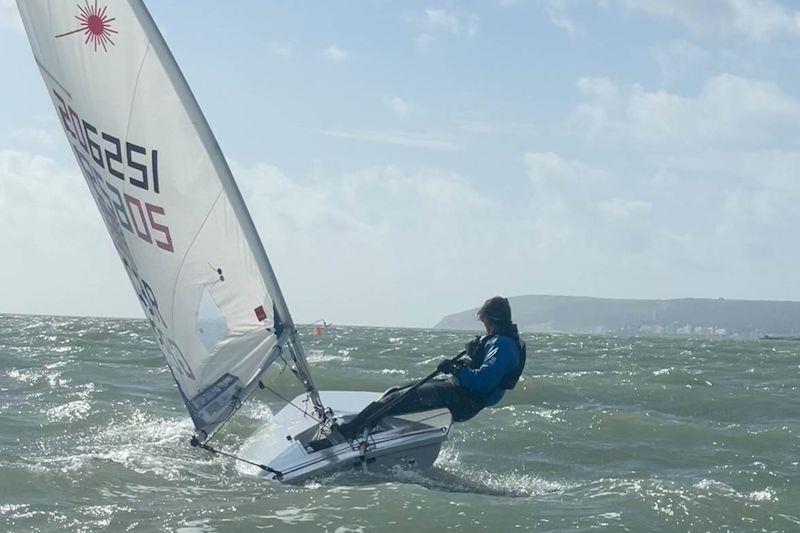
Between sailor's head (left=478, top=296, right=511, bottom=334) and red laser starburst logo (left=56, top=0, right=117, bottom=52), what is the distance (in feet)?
9.97

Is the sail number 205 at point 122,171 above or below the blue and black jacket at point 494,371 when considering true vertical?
above

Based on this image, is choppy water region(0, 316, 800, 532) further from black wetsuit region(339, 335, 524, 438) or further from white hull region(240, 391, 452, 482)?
black wetsuit region(339, 335, 524, 438)

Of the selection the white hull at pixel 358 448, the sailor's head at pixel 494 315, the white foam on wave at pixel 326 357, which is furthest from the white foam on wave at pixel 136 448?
the white foam on wave at pixel 326 357

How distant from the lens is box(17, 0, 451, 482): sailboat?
7.00m

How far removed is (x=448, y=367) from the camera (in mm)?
7867

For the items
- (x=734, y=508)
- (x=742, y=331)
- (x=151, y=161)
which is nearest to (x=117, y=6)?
(x=151, y=161)

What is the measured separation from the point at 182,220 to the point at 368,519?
7.48 ft

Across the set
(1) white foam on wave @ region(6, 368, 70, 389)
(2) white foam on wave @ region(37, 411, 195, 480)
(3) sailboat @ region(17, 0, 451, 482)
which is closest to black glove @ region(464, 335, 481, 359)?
(3) sailboat @ region(17, 0, 451, 482)

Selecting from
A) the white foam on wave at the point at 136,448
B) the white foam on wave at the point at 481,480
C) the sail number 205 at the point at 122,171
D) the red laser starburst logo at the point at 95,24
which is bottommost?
the white foam on wave at the point at 481,480

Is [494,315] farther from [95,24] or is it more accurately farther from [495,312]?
[95,24]

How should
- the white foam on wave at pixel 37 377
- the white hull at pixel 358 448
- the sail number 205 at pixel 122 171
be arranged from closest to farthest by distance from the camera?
the sail number 205 at pixel 122 171 < the white hull at pixel 358 448 < the white foam on wave at pixel 37 377

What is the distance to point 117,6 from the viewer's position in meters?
6.91

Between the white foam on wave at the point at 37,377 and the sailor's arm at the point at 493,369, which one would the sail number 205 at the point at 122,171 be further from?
the white foam on wave at the point at 37,377

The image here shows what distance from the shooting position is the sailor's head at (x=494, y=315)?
789 cm
